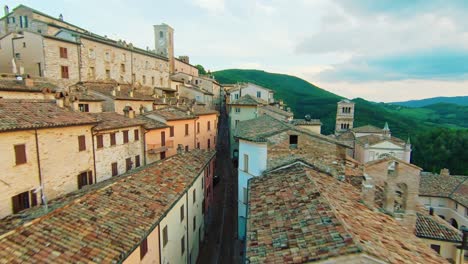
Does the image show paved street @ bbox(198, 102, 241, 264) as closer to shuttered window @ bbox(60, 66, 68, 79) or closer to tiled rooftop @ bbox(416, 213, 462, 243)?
tiled rooftop @ bbox(416, 213, 462, 243)

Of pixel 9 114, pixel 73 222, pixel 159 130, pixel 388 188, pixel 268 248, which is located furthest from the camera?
pixel 159 130

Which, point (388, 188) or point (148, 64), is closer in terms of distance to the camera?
point (388, 188)

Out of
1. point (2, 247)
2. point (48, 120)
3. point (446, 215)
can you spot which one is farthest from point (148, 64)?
point (446, 215)

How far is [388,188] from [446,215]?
1112 inches

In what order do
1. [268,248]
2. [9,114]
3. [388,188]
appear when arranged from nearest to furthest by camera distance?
[268,248] → [388,188] → [9,114]

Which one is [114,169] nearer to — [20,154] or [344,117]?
[20,154]

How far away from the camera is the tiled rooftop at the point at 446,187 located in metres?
30.0

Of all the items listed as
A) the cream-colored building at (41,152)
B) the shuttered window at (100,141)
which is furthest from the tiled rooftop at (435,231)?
the shuttered window at (100,141)

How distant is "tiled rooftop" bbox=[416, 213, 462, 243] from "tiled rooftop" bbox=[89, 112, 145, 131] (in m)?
22.9

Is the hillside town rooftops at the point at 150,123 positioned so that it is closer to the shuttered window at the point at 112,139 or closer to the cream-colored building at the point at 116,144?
the cream-colored building at the point at 116,144

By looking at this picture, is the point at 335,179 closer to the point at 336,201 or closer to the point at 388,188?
the point at 388,188

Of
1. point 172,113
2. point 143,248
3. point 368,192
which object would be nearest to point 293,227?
point 368,192

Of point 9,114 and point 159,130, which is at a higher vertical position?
point 9,114

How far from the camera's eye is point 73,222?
9453 mm
